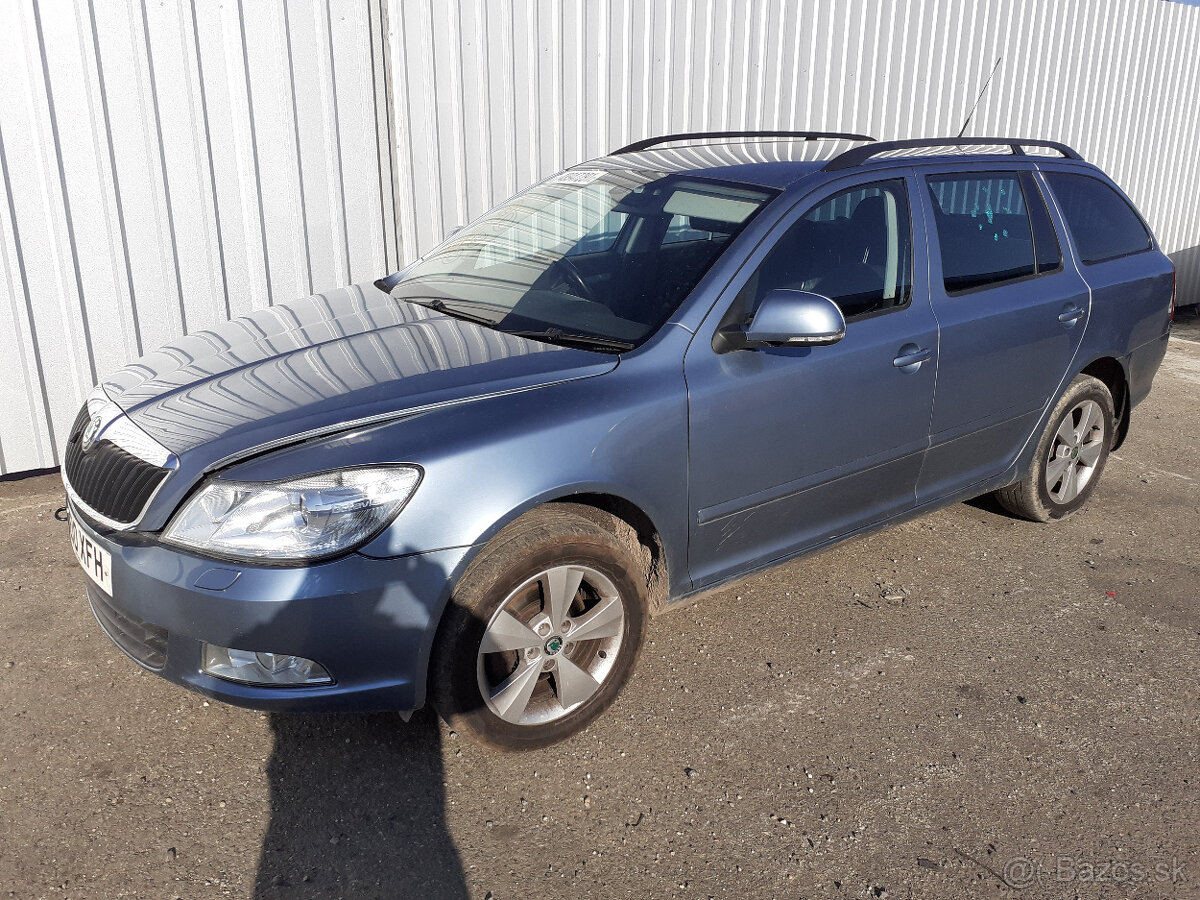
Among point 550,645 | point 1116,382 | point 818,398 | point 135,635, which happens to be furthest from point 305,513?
point 1116,382

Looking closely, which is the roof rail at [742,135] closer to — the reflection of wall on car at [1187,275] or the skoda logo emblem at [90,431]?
the skoda logo emblem at [90,431]

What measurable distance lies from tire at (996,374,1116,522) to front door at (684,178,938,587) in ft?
3.28

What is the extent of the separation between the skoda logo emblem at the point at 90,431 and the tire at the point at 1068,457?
375 centimetres

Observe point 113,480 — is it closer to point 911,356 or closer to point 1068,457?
point 911,356

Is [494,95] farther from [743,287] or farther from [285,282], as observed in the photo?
[743,287]

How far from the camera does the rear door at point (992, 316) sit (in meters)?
Result: 3.85

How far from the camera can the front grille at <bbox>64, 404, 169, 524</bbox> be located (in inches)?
108

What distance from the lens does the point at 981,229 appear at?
4055mm

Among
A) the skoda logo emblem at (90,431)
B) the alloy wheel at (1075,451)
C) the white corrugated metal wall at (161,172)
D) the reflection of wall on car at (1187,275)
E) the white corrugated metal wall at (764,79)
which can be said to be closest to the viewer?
the skoda logo emblem at (90,431)

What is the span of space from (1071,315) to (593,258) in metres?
2.15

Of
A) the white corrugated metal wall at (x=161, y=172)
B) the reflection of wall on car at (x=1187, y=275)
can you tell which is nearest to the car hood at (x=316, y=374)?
the white corrugated metal wall at (x=161, y=172)

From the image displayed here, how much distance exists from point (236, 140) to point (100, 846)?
148 inches

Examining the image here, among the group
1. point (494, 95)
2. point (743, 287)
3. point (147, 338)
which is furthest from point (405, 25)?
point (743, 287)

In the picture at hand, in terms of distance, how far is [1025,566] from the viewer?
443cm
